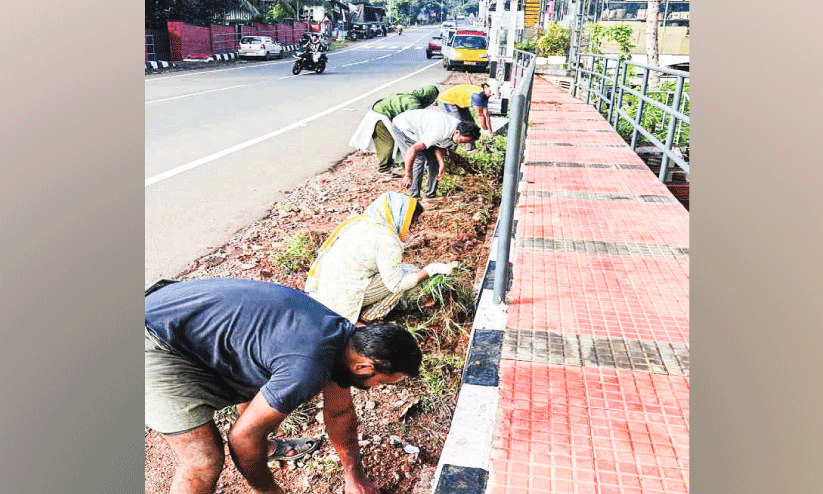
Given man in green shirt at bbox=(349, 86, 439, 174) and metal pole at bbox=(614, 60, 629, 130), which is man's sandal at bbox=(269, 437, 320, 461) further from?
metal pole at bbox=(614, 60, 629, 130)

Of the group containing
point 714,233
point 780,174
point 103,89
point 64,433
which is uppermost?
point 103,89

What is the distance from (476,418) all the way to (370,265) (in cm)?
98

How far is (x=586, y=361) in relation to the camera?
6.36ft

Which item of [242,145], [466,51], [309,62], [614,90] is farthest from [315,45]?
[242,145]

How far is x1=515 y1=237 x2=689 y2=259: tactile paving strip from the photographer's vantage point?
9.16 feet

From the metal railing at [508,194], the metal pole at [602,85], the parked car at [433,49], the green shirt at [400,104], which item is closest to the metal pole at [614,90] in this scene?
the metal pole at [602,85]

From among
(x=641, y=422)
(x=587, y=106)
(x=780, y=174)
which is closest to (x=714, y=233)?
(x=780, y=174)

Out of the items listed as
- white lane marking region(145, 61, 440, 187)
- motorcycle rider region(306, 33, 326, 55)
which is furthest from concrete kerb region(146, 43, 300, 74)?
motorcycle rider region(306, 33, 326, 55)

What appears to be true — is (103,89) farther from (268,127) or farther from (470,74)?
(470,74)

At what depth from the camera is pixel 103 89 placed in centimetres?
119

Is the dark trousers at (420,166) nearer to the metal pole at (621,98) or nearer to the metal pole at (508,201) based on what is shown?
the metal pole at (621,98)

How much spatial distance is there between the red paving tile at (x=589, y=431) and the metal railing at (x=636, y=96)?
237 centimetres

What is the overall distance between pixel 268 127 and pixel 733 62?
5260 mm

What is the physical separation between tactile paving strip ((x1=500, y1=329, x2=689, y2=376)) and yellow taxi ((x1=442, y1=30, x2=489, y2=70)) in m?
14.6
